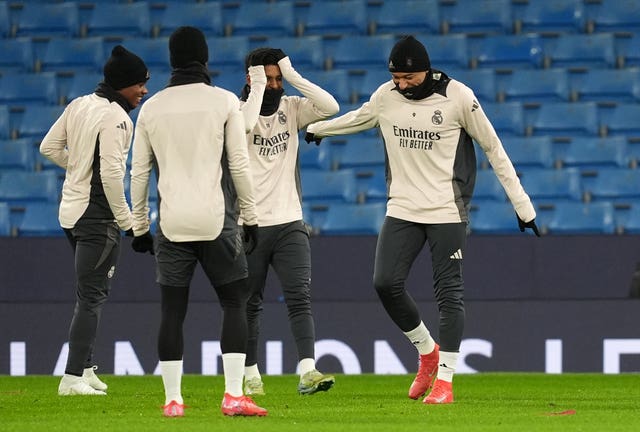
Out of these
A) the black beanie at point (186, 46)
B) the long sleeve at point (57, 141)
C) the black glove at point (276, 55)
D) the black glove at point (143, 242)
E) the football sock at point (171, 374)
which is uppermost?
the black beanie at point (186, 46)

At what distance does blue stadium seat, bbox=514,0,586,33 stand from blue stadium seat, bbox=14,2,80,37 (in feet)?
13.9

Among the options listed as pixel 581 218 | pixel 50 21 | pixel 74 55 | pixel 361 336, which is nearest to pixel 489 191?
pixel 581 218

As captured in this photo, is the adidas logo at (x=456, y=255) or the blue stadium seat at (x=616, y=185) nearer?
the adidas logo at (x=456, y=255)

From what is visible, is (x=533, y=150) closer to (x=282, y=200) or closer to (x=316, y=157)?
(x=316, y=157)

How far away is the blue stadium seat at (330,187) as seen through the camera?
11.4 meters

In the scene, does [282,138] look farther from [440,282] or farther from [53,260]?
[53,260]

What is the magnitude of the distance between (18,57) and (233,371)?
7908 millimetres

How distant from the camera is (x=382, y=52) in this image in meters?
12.5

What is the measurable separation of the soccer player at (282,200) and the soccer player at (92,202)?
661mm

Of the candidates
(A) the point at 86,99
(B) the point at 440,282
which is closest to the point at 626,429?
(B) the point at 440,282

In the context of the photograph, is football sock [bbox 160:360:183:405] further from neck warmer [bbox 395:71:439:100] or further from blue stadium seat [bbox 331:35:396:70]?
blue stadium seat [bbox 331:35:396:70]

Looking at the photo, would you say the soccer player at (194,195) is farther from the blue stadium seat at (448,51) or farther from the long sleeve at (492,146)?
the blue stadium seat at (448,51)

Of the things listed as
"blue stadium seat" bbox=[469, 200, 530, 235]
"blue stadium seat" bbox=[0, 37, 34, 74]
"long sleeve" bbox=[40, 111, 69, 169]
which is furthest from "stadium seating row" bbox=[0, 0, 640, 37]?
"long sleeve" bbox=[40, 111, 69, 169]

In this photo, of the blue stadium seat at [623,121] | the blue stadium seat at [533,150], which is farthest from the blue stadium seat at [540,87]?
the blue stadium seat at [533,150]
